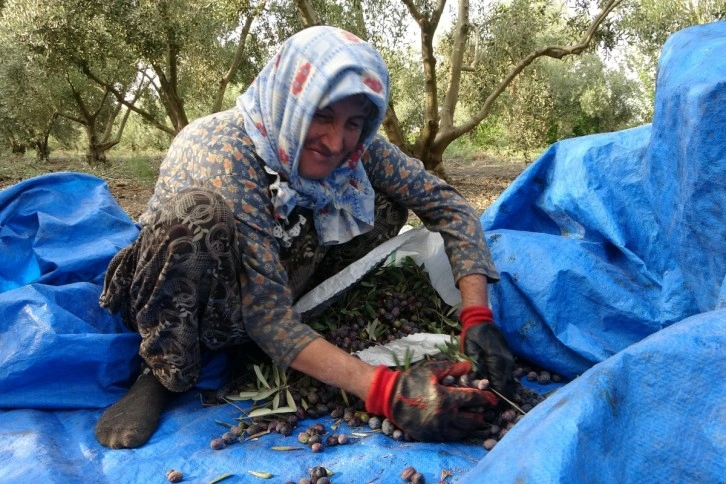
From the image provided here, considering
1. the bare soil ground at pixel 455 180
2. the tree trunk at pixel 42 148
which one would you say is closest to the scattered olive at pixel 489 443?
the bare soil ground at pixel 455 180

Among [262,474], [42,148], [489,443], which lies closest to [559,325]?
[489,443]

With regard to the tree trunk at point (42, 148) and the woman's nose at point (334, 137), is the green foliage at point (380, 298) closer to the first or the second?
the woman's nose at point (334, 137)

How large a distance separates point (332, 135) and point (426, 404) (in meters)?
0.86

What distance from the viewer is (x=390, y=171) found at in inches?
90.9

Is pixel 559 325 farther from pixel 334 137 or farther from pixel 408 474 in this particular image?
pixel 334 137

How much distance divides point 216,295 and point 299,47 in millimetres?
820

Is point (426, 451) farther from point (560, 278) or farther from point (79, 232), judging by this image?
point (79, 232)

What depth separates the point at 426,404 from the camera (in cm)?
165

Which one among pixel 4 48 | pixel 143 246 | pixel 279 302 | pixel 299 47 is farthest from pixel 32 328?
pixel 4 48

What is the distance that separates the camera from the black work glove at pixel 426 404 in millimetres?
1654

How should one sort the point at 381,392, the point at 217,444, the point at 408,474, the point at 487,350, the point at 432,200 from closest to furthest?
1. the point at 408,474
2. the point at 381,392
3. the point at 217,444
4. the point at 487,350
5. the point at 432,200

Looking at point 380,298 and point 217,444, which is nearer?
point 217,444

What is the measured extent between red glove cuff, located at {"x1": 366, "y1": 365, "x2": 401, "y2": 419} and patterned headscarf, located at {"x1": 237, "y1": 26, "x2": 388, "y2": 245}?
0.64m

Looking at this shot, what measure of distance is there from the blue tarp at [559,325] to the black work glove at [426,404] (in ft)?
0.21
